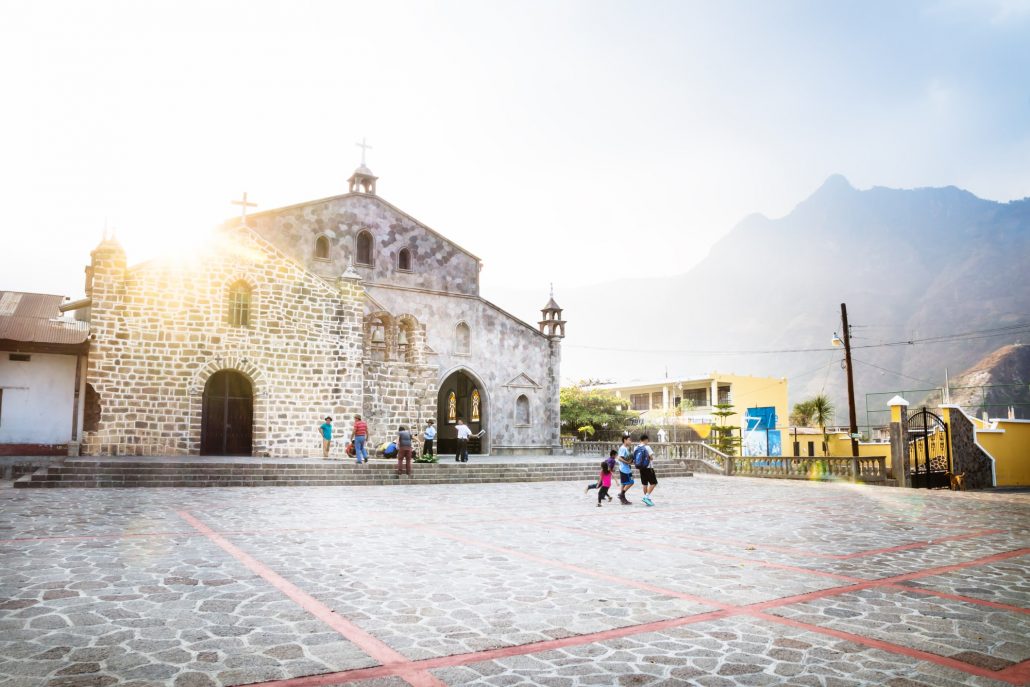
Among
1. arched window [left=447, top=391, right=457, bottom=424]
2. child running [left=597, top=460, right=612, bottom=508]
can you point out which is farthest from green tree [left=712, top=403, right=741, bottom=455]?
child running [left=597, top=460, right=612, bottom=508]

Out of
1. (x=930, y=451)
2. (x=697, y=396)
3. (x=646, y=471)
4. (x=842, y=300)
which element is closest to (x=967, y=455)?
(x=930, y=451)

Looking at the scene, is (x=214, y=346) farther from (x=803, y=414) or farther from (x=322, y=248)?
(x=803, y=414)

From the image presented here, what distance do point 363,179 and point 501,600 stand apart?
87.2 ft

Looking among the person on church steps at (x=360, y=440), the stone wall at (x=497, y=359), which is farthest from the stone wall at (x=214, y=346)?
the stone wall at (x=497, y=359)

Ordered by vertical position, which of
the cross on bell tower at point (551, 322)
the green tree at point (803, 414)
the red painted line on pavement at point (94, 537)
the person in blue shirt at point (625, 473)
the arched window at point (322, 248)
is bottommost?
the red painted line on pavement at point (94, 537)

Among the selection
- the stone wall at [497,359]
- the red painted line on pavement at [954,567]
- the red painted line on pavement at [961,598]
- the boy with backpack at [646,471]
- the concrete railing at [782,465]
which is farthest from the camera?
the stone wall at [497,359]

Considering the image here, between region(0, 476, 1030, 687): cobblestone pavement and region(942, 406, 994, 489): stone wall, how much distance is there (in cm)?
1591

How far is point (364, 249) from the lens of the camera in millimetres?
28859

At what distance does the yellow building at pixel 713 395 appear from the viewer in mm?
49250

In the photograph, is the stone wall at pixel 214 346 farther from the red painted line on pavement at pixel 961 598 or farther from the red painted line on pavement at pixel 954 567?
the red painted line on pavement at pixel 961 598

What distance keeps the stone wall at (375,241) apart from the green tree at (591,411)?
37.3ft

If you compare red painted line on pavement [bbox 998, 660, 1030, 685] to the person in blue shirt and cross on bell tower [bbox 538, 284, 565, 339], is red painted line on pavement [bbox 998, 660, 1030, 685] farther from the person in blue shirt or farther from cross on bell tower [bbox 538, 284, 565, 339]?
cross on bell tower [bbox 538, 284, 565, 339]

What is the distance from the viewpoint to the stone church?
19.7 metres

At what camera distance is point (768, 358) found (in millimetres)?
145125
